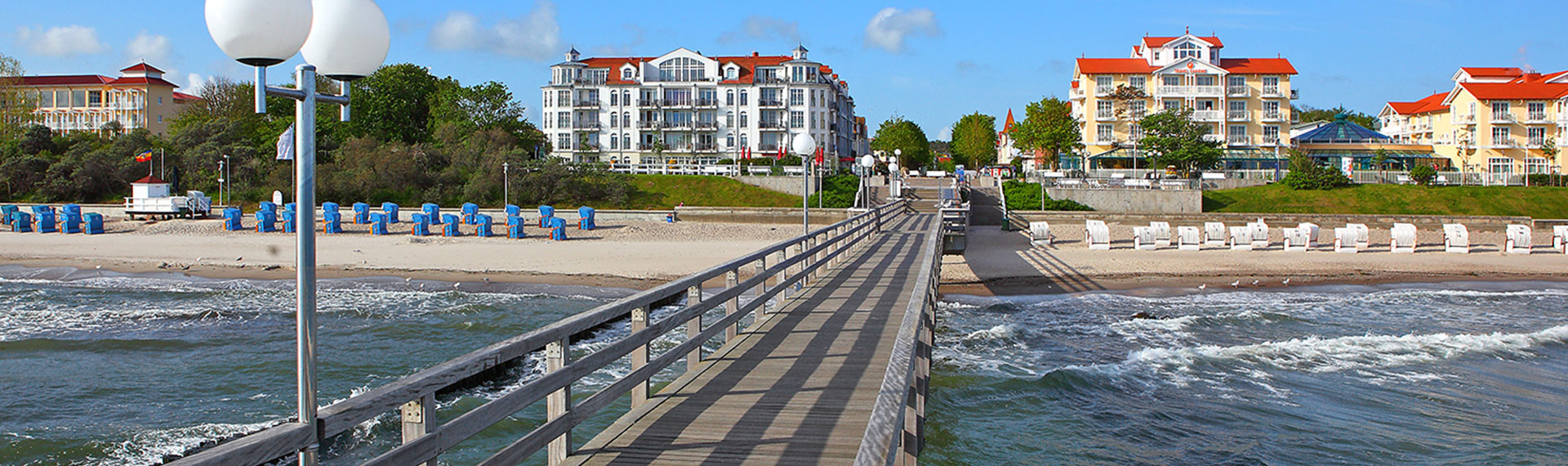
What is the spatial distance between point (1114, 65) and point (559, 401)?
69389 millimetres

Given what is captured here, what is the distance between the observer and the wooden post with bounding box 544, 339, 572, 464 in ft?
16.5

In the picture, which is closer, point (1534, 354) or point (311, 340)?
point (311, 340)

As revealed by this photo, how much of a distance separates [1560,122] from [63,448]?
81951mm

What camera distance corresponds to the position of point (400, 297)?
65.9 feet

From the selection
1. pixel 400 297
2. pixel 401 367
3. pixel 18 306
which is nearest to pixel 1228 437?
pixel 401 367

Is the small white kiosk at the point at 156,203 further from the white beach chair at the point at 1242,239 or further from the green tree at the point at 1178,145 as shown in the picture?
the green tree at the point at 1178,145

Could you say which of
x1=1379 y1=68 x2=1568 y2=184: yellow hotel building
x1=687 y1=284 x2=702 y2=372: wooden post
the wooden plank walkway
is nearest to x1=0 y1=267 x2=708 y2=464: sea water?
x1=687 y1=284 x2=702 y2=372: wooden post

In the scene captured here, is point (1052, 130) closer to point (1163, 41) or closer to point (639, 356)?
point (1163, 41)

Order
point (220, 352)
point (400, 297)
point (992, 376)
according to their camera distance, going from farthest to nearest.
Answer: point (400, 297)
point (220, 352)
point (992, 376)

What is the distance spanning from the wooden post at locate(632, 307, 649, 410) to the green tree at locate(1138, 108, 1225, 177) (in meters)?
52.9

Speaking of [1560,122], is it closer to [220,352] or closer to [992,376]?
[992,376]

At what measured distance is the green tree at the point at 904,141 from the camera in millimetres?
102125

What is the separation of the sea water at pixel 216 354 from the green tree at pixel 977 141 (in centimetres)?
8146

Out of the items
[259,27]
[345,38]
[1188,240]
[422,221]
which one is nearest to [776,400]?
[345,38]
